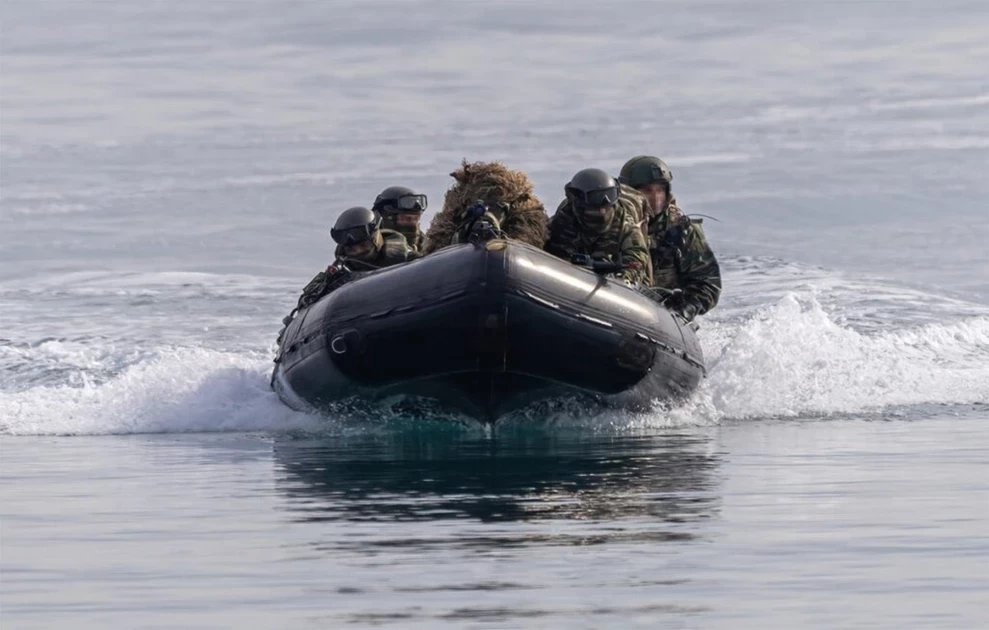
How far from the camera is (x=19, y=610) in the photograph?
7895 millimetres

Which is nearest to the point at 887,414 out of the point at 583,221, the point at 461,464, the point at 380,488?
the point at 583,221

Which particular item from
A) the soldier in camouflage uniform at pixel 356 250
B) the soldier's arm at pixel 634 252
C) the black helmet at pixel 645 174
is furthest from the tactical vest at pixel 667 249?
the soldier in camouflage uniform at pixel 356 250

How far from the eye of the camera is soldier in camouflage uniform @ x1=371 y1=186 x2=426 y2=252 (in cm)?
1992

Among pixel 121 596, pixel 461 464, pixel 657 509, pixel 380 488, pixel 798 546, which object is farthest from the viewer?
pixel 461 464

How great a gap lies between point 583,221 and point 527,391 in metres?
2.14

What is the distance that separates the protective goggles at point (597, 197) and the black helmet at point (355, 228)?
1.71 m

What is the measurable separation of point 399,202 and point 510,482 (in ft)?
→ 26.7

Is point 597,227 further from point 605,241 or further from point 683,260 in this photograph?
point 683,260

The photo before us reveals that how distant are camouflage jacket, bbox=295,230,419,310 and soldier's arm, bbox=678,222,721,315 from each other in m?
2.33

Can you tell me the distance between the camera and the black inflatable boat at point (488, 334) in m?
14.8

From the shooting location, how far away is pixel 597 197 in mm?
16797

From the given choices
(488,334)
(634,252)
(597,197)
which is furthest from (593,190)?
(488,334)

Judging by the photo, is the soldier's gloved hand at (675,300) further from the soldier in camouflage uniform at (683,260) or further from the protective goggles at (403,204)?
the protective goggles at (403,204)

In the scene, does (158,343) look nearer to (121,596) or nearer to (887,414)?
(887,414)
